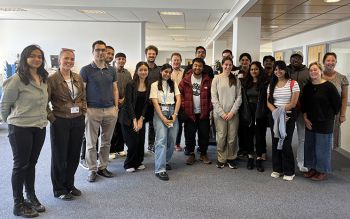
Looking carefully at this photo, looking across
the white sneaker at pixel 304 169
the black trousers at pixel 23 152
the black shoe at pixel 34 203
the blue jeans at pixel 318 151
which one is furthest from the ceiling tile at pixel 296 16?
the black shoe at pixel 34 203

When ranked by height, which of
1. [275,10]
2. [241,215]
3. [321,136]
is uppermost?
[275,10]

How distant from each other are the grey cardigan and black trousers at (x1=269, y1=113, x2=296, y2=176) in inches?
101

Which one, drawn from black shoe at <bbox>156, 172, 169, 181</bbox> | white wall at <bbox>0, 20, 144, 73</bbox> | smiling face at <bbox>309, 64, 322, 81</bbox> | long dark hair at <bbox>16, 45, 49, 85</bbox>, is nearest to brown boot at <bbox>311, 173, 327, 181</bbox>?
smiling face at <bbox>309, 64, 322, 81</bbox>

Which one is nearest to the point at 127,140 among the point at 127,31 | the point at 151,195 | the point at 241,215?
the point at 151,195

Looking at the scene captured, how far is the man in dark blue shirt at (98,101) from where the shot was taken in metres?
3.23

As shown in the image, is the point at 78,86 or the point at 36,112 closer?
the point at 36,112

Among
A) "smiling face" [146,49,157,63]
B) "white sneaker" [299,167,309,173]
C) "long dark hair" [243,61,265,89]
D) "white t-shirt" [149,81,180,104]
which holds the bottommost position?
"white sneaker" [299,167,309,173]

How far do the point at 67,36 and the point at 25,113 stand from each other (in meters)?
6.30

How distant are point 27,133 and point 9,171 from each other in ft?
5.27

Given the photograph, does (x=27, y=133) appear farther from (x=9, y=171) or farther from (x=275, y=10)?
(x=275, y=10)

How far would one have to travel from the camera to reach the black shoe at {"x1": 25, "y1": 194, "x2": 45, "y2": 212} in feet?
8.82

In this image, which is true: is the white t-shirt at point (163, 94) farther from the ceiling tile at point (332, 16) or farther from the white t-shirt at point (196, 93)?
the ceiling tile at point (332, 16)

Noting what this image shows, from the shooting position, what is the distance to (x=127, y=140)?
3814 mm

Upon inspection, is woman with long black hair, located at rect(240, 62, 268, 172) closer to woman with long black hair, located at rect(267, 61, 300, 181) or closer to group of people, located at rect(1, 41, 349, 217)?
group of people, located at rect(1, 41, 349, 217)
